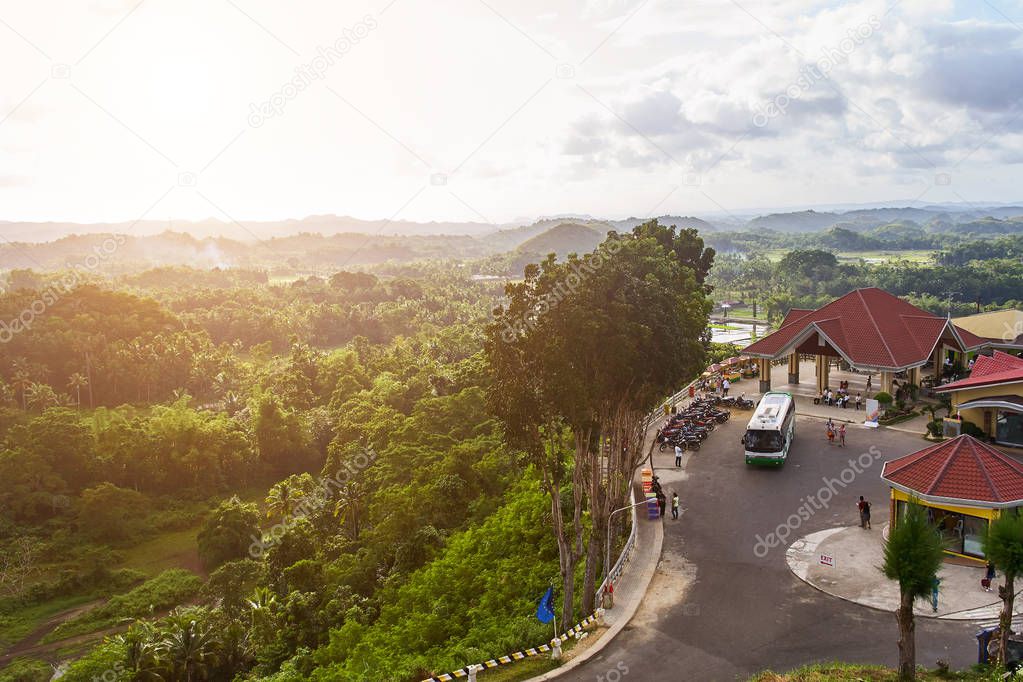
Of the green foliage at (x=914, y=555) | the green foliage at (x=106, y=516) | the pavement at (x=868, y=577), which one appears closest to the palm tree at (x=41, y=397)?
the green foliage at (x=106, y=516)

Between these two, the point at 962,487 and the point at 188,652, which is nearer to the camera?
the point at 962,487

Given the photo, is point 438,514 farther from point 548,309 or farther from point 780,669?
point 780,669

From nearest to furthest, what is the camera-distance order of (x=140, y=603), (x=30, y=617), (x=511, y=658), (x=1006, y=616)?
(x=1006, y=616) < (x=511, y=658) < (x=30, y=617) < (x=140, y=603)

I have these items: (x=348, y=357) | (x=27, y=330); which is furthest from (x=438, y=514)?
(x=27, y=330)

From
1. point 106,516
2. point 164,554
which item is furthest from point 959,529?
point 106,516

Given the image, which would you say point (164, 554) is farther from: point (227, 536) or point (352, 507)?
point (352, 507)

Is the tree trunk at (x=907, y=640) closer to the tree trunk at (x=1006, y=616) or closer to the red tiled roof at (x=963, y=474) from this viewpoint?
the tree trunk at (x=1006, y=616)

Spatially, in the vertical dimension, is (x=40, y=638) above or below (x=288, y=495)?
below

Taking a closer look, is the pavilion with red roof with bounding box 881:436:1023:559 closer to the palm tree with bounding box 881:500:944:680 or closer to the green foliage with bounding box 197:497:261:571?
the palm tree with bounding box 881:500:944:680
